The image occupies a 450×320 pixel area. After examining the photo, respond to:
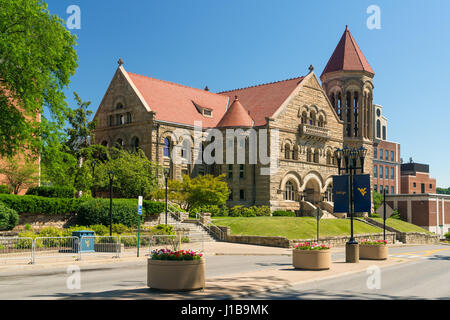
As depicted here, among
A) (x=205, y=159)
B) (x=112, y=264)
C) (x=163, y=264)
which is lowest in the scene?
(x=112, y=264)

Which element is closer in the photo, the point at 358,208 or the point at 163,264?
the point at 163,264

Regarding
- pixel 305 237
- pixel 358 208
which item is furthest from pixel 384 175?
pixel 358 208

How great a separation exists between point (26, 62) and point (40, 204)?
30.4 feet

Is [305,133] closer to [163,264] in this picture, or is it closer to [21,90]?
[21,90]

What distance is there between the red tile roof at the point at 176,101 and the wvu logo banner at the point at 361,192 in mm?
29231

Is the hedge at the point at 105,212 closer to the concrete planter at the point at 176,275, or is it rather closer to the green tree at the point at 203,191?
the green tree at the point at 203,191

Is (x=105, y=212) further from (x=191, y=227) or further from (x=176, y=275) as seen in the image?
Result: (x=176, y=275)

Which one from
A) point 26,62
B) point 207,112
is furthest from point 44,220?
point 207,112

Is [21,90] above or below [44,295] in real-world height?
above

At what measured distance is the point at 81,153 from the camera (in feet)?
156

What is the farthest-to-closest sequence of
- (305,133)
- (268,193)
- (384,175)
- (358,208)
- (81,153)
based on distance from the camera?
(384,175) < (305,133) < (268,193) < (81,153) < (358,208)

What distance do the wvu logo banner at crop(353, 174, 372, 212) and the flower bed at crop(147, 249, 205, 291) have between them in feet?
43.4

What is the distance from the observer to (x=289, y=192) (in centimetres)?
5566

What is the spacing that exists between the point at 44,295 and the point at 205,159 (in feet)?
136
